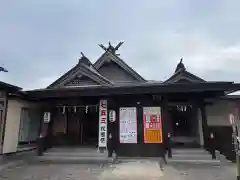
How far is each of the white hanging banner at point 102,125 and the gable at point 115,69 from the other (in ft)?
15.0

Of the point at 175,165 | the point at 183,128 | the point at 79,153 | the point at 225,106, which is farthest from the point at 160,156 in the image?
the point at 225,106

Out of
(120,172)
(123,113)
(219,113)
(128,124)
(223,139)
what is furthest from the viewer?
(219,113)

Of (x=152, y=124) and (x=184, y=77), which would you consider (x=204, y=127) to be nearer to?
(x=152, y=124)

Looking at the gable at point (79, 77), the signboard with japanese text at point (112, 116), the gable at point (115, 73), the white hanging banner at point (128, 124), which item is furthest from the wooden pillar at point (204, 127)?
the gable at point (115, 73)

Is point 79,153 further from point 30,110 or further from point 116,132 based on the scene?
point 30,110

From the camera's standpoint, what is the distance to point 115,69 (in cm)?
1512

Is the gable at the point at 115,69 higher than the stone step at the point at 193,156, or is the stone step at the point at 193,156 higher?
the gable at the point at 115,69

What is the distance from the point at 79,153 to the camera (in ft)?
32.7

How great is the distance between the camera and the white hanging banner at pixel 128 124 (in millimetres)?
10086

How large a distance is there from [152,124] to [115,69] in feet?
20.3

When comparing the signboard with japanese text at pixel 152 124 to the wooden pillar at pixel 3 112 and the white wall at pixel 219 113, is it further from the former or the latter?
the wooden pillar at pixel 3 112

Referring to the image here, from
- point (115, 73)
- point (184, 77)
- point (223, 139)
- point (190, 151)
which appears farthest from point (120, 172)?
point (115, 73)

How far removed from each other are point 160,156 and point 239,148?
376cm

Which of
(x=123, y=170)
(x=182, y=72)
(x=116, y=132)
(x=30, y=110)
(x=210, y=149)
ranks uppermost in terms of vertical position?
(x=182, y=72)
